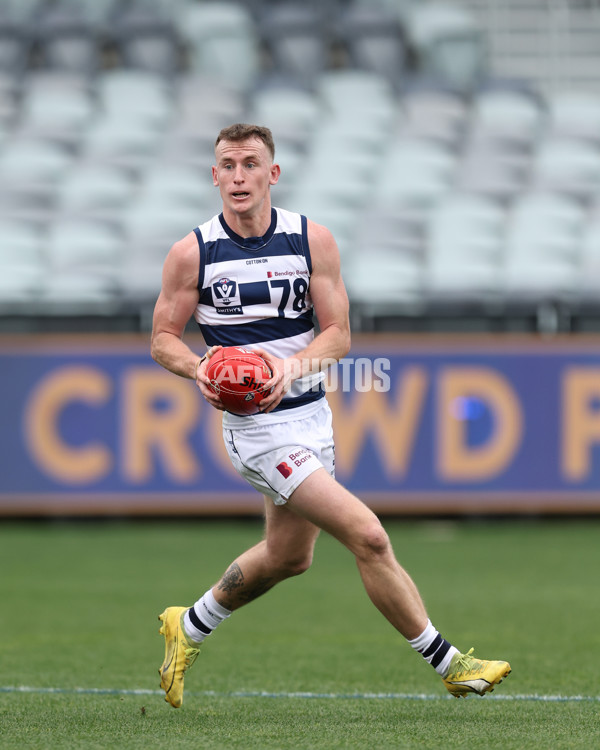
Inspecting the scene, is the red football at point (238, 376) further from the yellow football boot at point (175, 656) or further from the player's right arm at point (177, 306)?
the yellow football boot at point (175, 656)

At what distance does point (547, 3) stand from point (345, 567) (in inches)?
451

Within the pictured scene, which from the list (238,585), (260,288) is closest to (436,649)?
(238,585)

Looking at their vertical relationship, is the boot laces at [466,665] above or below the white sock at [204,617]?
below

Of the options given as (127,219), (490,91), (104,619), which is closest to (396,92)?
(490,91)

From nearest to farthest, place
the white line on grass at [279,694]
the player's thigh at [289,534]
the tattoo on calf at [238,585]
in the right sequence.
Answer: the player's thigh at [289,534] < the tattoo on calf at [238,585] < the white line on grass at [279,694]

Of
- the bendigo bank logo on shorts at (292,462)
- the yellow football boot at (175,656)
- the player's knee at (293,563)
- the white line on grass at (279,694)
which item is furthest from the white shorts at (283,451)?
the white line on grass at (279,694)

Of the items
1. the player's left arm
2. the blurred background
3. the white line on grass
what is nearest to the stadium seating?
the blurred background

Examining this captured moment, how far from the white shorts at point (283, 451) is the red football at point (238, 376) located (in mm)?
221

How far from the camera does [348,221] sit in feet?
56.0

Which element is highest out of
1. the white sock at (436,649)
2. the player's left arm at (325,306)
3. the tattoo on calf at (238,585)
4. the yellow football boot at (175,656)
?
the player's left arm at (325,306)

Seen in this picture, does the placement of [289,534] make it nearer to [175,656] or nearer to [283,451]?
[283,451]

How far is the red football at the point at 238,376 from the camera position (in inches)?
215

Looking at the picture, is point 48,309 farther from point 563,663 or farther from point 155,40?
point 563,663

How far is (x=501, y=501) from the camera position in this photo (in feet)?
45.6
